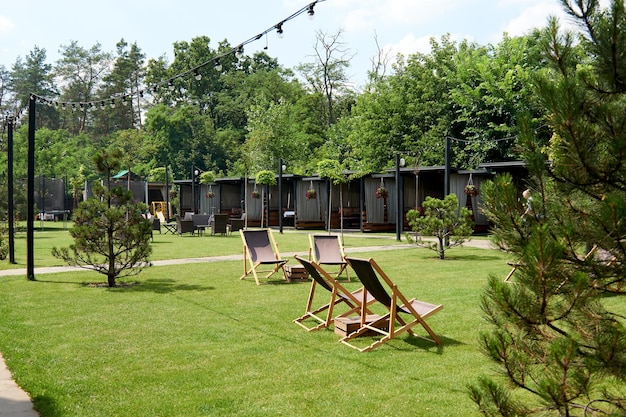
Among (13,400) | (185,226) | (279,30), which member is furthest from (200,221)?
(13,400)

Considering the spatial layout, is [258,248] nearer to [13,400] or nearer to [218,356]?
[218,356]

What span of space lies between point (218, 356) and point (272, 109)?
34.1 metres

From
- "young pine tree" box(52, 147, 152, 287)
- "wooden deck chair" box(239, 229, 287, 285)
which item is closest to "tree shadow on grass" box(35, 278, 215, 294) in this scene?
"young pine tree" box(52, 147, 152, 287)

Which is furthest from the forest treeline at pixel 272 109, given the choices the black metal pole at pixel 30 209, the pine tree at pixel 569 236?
the pine tree at pixel 569 236

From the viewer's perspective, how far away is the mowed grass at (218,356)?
4.09m

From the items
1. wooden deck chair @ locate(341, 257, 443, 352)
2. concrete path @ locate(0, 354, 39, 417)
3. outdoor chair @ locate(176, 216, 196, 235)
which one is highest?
outdoor chair @ locate(176, 216, 196, 235)

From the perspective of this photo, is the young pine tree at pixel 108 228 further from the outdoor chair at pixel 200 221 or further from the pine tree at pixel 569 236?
the outdoor chair at pixel 200 221

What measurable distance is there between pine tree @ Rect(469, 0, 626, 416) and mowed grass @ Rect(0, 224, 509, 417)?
1291 millimetres

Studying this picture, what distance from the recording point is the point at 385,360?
5109mm

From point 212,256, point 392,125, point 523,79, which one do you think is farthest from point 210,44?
point 212,256

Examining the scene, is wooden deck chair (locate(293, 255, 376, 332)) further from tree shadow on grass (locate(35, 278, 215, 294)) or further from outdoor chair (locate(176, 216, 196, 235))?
outdoor chair (locate(176, 216, 196, 235))

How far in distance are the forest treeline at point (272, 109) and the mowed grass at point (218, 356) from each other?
18.4ft

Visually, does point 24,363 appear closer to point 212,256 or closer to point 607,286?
point 607,286

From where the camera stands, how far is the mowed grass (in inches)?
161
